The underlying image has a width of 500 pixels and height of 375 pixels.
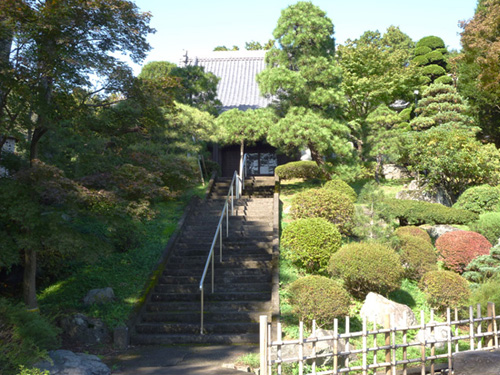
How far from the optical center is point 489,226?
13375 mm

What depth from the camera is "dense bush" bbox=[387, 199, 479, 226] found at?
14422 mm

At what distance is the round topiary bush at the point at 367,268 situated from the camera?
984cm

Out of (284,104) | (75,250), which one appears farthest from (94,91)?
(284,104)

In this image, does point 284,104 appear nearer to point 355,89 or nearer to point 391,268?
point 355,89

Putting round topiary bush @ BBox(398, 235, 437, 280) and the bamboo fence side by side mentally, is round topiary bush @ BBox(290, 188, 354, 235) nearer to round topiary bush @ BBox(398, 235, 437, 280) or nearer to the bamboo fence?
round topiary bush @ BBox(398, 235, 437, 280)

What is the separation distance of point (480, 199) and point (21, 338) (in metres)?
13.4

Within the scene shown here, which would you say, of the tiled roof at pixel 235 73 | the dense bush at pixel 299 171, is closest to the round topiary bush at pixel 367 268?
the dense bush at pixel 299 171

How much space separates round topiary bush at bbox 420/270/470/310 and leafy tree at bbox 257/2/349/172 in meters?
7.69

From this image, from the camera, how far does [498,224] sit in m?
13.3

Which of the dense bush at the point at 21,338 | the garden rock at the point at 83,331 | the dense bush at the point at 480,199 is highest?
the dense bush at the point at 480,199

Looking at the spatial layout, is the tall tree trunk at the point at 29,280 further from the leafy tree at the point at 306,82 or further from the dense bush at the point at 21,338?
the leafy tree at the point at 306,82

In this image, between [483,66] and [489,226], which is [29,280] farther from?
[483,66]

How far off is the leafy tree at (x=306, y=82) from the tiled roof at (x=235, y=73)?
8806mm

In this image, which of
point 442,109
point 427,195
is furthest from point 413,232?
point 442,109
